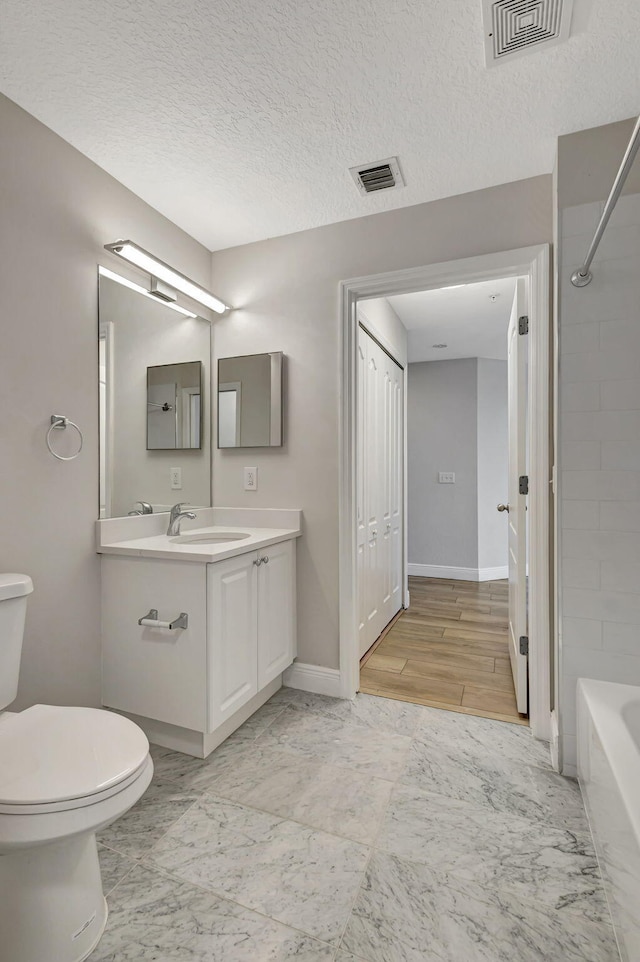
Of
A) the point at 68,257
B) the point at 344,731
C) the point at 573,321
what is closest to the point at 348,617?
the point at 344,731

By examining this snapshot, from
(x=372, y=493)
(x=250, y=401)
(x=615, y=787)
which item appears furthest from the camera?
(x=372, y=493)

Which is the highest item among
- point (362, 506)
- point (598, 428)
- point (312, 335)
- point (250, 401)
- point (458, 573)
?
point (312, 335)

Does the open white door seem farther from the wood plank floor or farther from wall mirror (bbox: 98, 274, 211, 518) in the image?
wall mirror (bbox: 98, 274, 211, 518)

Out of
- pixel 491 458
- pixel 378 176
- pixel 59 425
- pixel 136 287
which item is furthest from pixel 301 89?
pixel 491 458

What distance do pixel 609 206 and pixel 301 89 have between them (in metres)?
1.01

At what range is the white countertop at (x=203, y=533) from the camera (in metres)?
1.71

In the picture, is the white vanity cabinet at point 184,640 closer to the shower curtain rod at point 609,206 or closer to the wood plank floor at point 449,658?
the wood plank floor at point 449,658

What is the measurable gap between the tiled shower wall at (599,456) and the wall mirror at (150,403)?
171cm

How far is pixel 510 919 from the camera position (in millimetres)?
1119

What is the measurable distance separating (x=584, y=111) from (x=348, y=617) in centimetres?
218

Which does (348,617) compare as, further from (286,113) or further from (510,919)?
(286,113)

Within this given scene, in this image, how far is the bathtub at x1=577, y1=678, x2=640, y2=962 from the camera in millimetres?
896

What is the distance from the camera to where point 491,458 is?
480cm

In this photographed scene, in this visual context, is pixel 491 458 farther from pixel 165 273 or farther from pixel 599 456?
pixel 165 273
